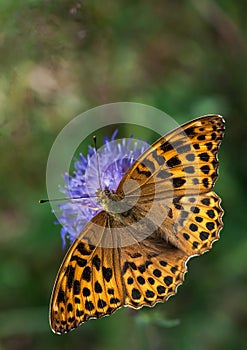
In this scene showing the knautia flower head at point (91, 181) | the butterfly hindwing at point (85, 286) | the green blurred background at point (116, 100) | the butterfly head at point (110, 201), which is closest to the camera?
the butterfly hindwing at point (85, 286)

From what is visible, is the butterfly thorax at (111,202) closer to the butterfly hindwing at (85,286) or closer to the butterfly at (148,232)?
the butterfly at (148,232)

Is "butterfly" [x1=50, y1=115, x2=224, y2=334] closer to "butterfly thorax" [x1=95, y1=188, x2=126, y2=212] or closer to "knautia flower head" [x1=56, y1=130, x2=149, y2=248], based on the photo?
"butterfly thorax" [x1=95, y1=188, x2=126, y2=212]

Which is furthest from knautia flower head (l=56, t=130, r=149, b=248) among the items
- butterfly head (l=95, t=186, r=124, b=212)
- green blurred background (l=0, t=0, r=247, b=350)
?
green blurred background (l=0, t=0, r=247, b=350)

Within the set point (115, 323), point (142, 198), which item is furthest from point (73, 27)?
point (115, 323)

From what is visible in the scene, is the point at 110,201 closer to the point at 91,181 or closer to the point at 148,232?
the point at 148,232

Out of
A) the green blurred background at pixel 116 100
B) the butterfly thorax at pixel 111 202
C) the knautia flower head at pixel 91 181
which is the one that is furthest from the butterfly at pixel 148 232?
the green blurred background at pixel 116 100

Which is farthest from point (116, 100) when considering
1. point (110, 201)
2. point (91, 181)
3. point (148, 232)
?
point (148, 232)
